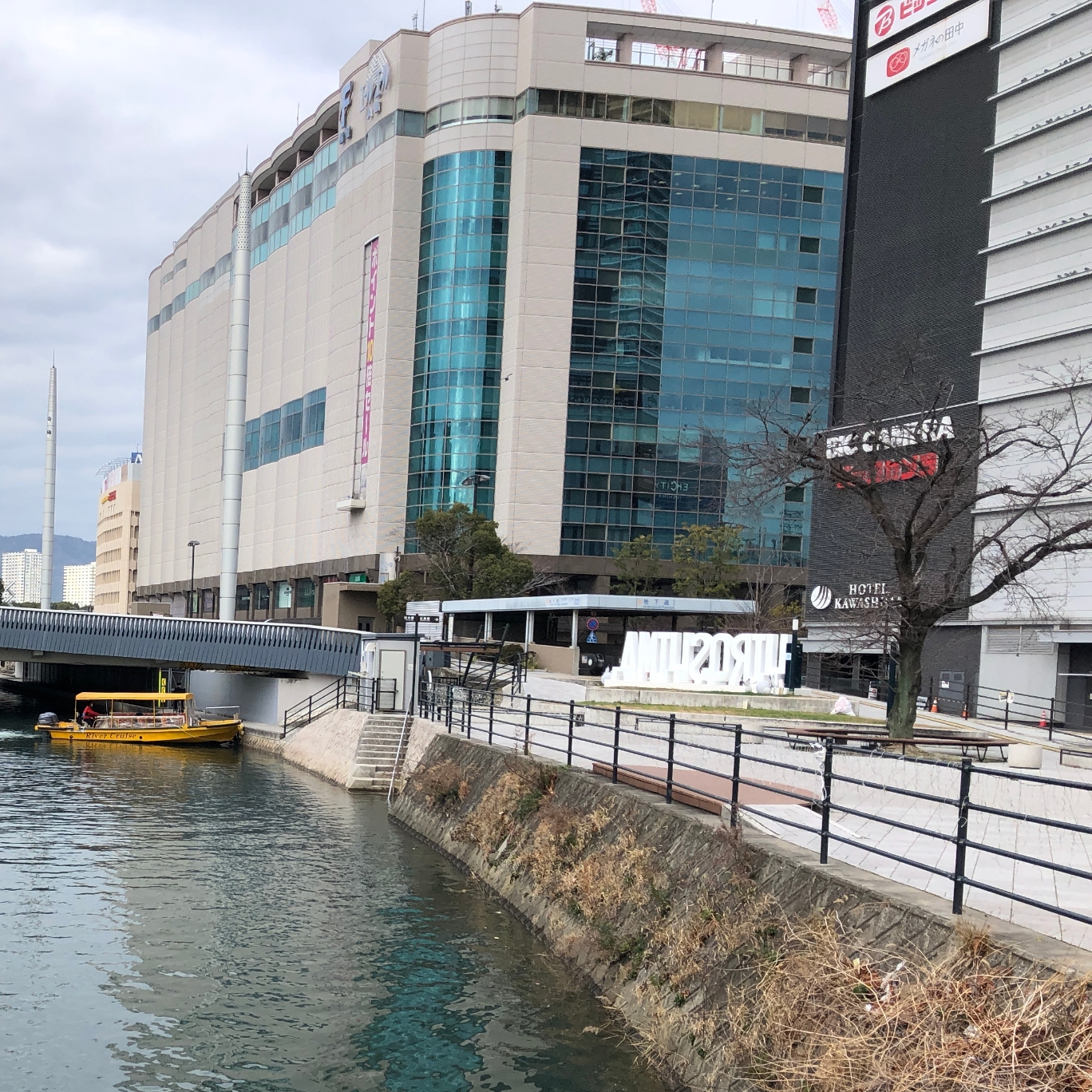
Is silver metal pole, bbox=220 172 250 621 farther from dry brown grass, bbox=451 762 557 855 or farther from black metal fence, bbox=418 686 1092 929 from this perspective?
dry brown grass, bbox=451 762 557 855

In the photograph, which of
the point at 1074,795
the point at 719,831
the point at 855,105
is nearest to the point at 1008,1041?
the point at 719,831

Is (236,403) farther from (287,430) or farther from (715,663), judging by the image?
(715,663)

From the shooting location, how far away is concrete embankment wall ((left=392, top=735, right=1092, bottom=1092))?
24.2 ft

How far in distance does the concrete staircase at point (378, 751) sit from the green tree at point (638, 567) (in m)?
44.1

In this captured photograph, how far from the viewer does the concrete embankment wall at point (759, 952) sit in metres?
7.36

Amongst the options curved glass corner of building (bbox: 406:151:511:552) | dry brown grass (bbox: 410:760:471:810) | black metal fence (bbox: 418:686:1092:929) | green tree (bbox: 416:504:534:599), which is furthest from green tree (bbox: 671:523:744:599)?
dry brown grass (bbox: 410:760:471:810)

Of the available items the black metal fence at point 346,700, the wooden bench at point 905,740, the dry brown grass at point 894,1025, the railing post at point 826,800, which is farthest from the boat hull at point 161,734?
the dry brown grass at point 894,1025

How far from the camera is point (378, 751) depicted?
35.8 metres

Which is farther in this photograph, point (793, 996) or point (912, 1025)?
point (793, 996)

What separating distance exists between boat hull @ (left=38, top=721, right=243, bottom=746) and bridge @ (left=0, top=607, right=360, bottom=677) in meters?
3.72

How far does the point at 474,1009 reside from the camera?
42.6ft

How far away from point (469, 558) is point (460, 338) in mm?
21060

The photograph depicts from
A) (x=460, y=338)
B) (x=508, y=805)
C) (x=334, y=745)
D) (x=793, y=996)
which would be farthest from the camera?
(x=460, y=338)

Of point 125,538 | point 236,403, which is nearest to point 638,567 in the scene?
point 236,403
